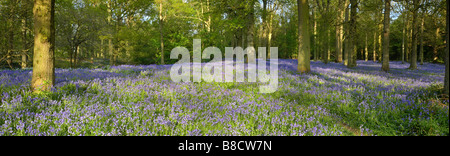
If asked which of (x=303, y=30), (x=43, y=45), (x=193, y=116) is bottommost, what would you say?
(x=193, y=116)

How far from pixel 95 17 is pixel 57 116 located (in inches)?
699

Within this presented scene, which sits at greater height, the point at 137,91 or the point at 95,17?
the point at 95,17

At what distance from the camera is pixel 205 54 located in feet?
95.0

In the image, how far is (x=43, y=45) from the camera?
4375 mm

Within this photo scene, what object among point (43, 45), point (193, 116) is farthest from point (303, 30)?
point (43, 45)

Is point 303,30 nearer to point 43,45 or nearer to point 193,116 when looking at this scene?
point 193,116

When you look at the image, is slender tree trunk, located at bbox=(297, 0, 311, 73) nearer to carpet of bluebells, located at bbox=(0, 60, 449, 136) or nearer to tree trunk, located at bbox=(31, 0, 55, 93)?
carpet of bluebells, located at bbox=(0, 60, 449, 136)

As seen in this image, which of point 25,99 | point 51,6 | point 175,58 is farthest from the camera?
point 175,58

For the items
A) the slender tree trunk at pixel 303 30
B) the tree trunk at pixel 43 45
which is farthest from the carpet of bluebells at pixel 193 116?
the slender tree trunk at pixel 303 30
